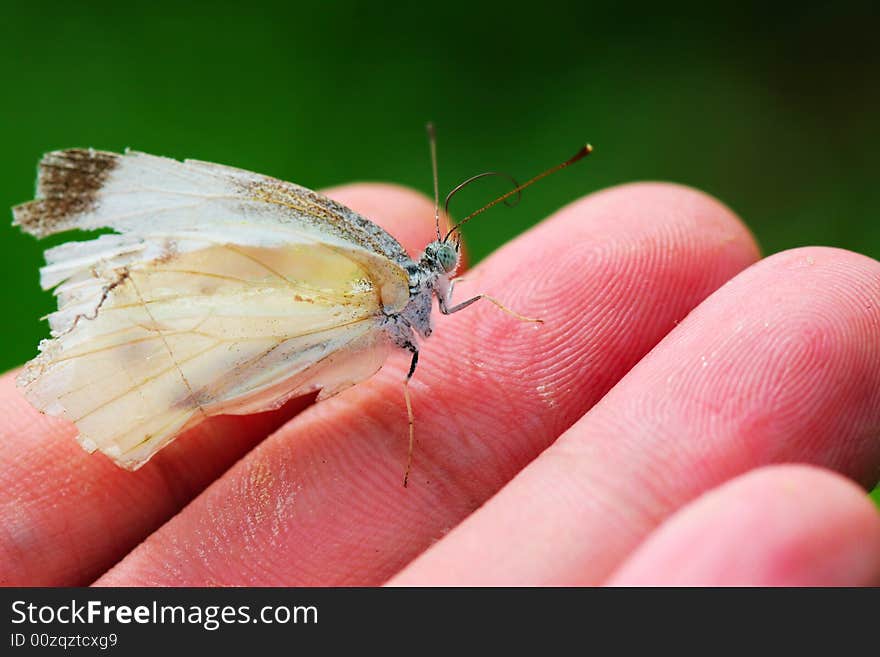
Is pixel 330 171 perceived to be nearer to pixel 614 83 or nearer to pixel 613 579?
pixel 614 83

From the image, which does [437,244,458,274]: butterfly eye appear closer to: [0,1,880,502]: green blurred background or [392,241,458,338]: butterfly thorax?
[392,241,458,338]: butterfly thorax

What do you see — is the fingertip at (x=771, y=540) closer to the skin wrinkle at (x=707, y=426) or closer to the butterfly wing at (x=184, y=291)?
the skin wrinkle at (x=707, y=426)

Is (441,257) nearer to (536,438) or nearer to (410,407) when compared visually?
(410,407)

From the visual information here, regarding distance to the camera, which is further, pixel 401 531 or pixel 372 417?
pixel 372 417

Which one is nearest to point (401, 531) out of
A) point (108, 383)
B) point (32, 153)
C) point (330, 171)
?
point (108, 383)

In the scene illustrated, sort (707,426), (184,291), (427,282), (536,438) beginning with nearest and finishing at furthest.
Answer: (707,426) → (184,291) → (536,438) → (427,282)

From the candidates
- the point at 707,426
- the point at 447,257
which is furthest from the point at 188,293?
the point at 707,426
